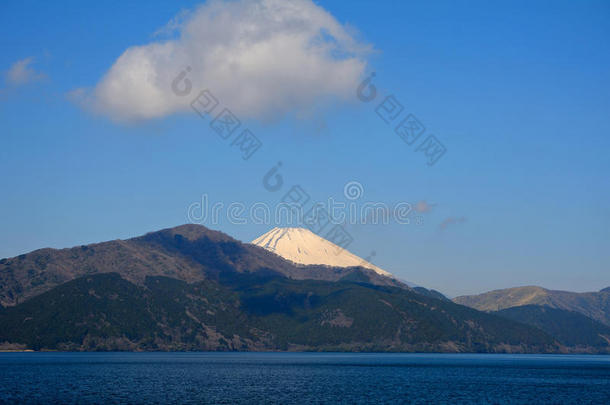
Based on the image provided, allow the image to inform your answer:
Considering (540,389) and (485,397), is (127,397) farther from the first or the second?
(540,389)

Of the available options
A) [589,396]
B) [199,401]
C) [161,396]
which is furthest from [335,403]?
[589,396]

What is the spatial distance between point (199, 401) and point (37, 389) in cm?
5027

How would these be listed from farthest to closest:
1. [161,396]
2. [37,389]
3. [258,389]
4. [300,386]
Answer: [300,386], [258,389], [37,389], [161,396]

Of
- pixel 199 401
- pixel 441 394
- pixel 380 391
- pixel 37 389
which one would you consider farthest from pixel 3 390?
pixel 441 394

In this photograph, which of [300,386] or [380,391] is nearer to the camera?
[380,391]

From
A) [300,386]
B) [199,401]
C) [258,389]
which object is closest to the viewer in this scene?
[199,401]

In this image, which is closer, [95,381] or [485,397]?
[485,397]

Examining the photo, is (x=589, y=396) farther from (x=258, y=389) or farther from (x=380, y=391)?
(x=258, y=389)

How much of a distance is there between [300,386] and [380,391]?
25666mm

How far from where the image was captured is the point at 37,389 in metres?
163

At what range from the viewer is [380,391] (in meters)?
178

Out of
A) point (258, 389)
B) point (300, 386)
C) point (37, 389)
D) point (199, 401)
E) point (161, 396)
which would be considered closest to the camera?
point (199, 401)

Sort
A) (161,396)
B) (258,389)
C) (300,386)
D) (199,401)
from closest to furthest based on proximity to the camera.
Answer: (199,401) → (161,396) → (258,389) → (300,386)

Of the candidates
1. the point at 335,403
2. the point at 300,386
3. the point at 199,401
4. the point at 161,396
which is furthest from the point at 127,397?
the point at 300,386
